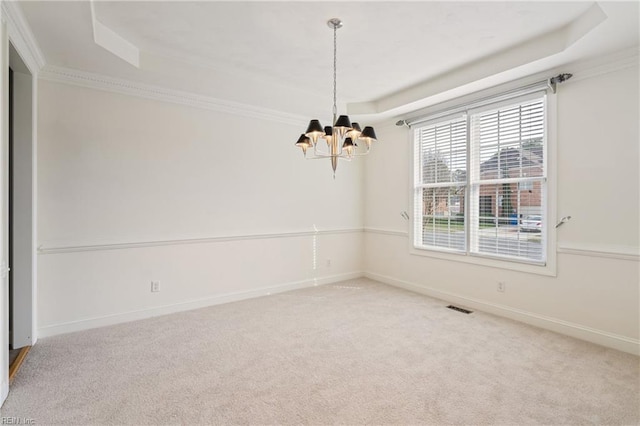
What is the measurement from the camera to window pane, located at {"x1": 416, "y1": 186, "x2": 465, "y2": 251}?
4273 millimetres

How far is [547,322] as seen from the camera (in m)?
3.36

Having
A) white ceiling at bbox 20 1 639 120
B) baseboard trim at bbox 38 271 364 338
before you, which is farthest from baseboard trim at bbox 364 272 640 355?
white ceiling at bbox 20 1 639 120

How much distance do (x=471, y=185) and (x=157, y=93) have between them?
12.9 ft

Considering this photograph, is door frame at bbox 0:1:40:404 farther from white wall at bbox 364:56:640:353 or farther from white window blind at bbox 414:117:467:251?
white wall at bbox 364:56:640:353

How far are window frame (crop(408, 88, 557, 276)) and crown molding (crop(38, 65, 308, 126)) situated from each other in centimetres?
197

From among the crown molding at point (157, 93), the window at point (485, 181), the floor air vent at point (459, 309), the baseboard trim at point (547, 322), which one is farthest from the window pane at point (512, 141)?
the crown molding at point (157, 93)

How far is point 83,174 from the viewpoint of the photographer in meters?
3.33

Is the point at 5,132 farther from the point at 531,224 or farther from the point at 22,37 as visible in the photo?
the point at 531,224

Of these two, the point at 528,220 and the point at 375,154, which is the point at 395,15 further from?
the point at 375,154

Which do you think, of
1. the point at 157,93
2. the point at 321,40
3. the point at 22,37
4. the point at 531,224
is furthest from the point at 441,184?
the point at 22,37

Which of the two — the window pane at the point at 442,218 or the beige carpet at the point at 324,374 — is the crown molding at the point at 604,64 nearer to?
the window pane at the point at 442,218

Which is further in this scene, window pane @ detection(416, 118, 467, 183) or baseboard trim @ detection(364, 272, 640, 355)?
window pane @ detection(416, 118, 467, 183)

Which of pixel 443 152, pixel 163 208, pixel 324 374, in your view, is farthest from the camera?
pixel 443 152

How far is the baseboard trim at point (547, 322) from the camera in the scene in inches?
113
